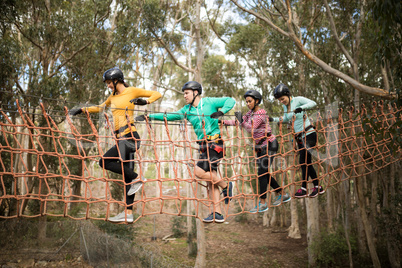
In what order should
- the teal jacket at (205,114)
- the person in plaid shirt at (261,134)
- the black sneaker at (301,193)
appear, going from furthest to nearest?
1. the black sneaker at (301,193)
2. the person in plaid shirt at (261,134)
3. the teal jacket at (205,114)

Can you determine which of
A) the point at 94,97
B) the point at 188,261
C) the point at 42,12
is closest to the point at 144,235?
the point at 188,261

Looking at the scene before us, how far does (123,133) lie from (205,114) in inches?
34.5

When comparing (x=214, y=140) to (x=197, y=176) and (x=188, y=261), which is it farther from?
(x=188, y=261)

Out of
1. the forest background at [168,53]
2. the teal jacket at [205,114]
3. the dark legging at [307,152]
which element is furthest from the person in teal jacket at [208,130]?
the forest background at [168,53]

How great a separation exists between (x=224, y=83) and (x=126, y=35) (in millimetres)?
5901

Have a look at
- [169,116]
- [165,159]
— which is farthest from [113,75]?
[165,159]

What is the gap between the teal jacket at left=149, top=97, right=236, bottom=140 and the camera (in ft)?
10.4

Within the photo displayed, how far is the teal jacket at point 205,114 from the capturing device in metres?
3.18

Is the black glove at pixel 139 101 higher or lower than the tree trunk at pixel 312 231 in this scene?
higher

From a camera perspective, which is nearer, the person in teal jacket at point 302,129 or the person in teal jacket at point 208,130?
the person in teal jacket at point 208,130

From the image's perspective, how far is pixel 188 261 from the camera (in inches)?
416

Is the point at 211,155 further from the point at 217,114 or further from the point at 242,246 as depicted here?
the point at 242,246

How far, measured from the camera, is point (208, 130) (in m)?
3.17

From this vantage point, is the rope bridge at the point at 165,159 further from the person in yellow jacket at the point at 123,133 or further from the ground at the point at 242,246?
the ground at the point at 242,246
